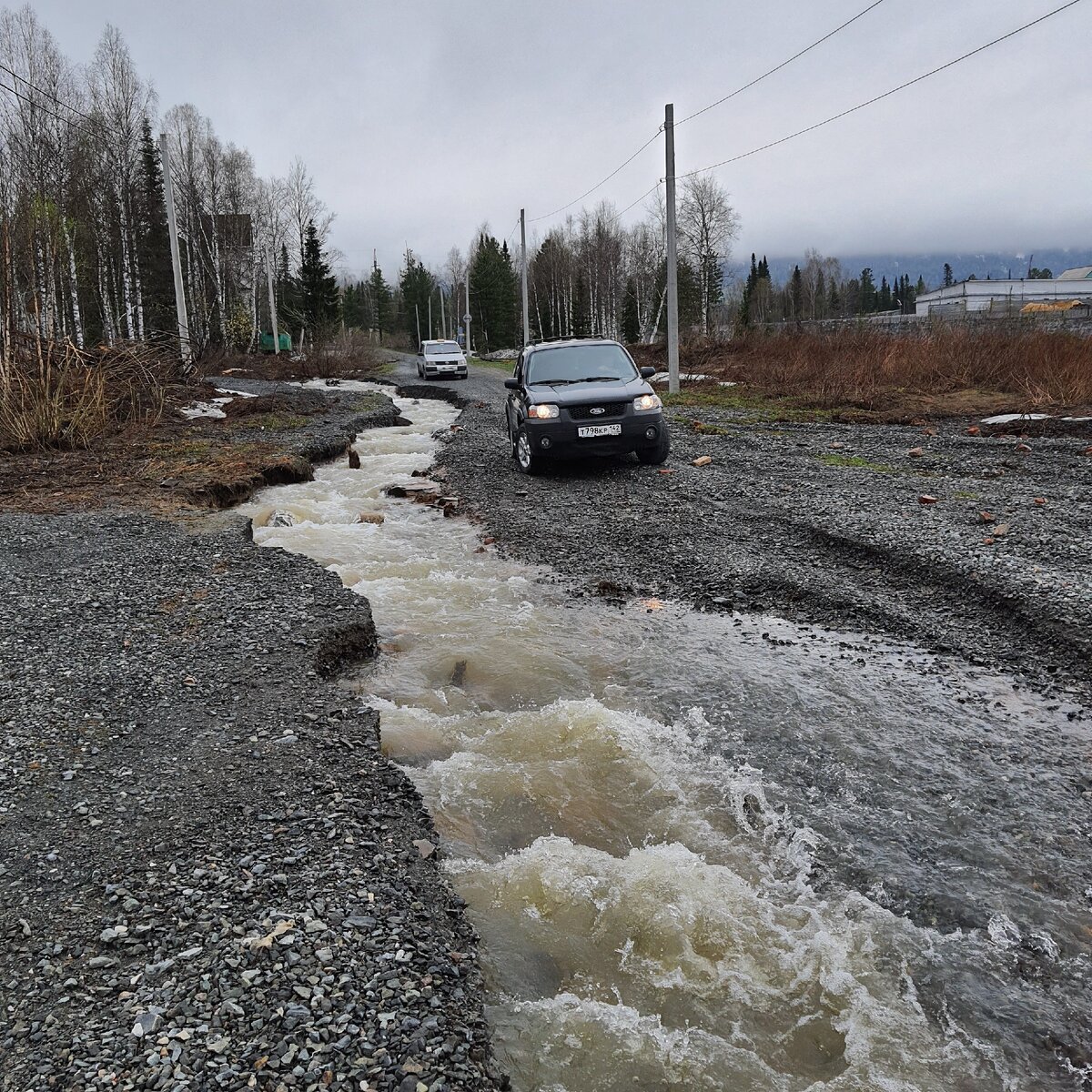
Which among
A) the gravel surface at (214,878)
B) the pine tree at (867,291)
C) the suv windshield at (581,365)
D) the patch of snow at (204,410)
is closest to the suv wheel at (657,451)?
the suv windshield at (581,365)

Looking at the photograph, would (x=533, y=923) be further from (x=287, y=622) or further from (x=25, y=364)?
(x=25, y=364)

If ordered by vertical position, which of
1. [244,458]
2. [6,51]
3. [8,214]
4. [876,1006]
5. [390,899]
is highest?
[6,51]

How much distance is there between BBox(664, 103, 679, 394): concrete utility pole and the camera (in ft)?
69.3

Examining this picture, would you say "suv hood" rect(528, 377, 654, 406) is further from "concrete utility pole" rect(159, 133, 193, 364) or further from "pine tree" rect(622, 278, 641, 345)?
"pine tree" rect(622, 278, 641, 345)

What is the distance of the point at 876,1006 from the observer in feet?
8.60

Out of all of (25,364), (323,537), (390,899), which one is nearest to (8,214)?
(25,364)

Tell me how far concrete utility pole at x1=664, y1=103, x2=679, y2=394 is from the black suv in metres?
9.61

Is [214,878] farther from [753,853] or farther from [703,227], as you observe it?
[703,227]

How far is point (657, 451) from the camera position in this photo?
449 inches

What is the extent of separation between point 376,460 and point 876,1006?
12.8 meters

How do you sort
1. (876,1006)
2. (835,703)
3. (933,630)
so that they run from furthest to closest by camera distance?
1. (933,630)
2. (835,703)
3. (876,1006)

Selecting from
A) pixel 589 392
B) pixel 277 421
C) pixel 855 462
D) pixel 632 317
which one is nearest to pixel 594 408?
pixel 589 392

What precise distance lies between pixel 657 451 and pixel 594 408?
4.07 ft

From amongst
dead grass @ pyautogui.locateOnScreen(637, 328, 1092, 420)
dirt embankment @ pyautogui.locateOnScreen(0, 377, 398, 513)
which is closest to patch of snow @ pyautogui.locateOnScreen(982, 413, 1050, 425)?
dead grass @ pyautogui.locateOnScreen(637, 328, 1092, 420)
